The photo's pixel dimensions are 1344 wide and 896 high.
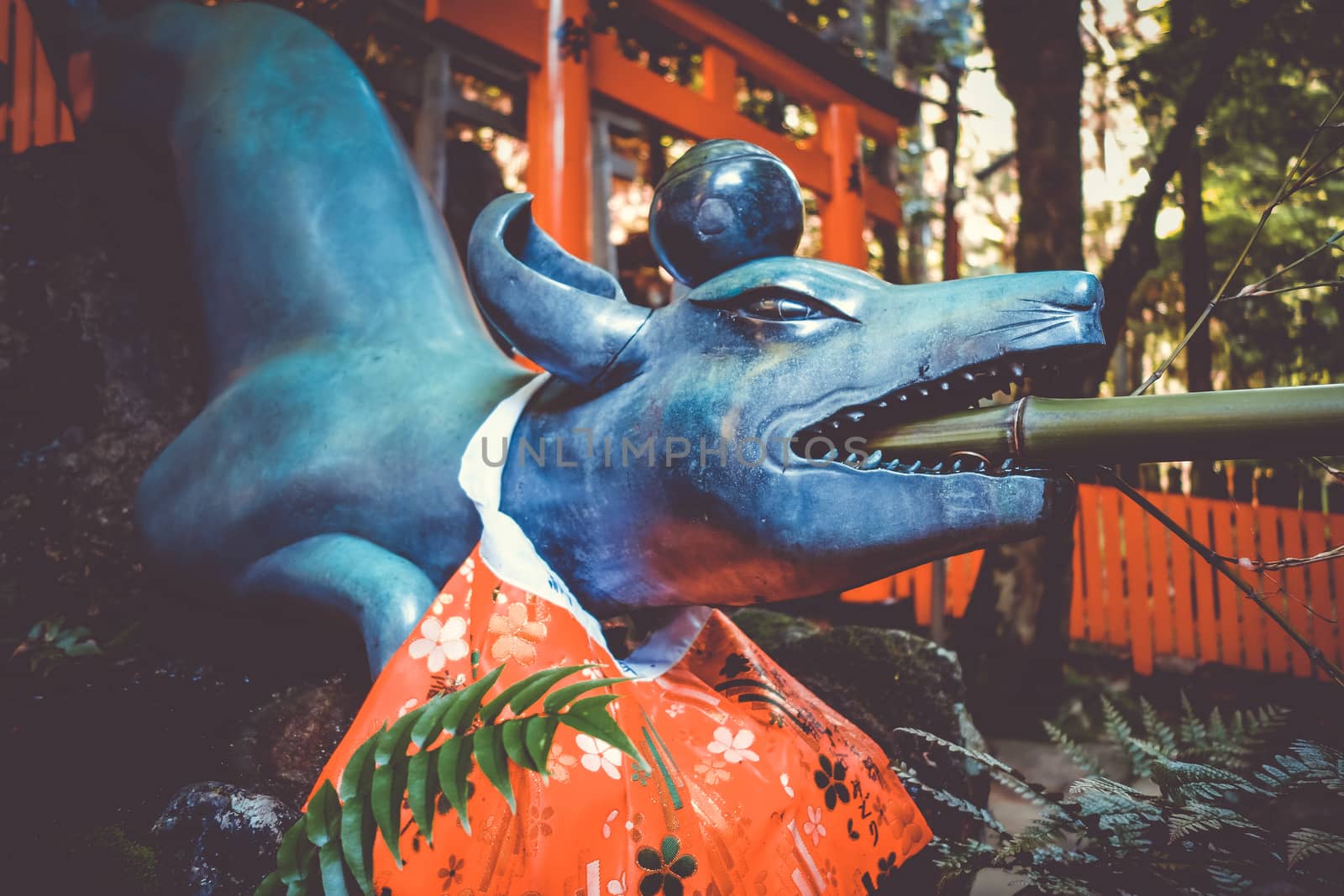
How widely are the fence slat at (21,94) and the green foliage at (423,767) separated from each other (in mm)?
3912

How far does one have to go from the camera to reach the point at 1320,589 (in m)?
5.28

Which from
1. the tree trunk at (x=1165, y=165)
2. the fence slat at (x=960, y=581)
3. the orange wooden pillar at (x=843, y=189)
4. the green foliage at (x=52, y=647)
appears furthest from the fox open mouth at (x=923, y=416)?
the fence slat at (x=960, y=581)

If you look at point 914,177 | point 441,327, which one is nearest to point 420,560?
point 441,327

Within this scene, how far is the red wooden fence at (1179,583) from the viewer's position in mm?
5652

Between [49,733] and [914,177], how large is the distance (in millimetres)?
15672

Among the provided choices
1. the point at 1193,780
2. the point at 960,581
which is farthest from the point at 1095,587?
the point at 1193,780

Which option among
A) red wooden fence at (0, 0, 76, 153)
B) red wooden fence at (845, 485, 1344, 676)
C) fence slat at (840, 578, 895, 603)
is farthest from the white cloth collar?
fence slat at (840, 578, 895, 603)

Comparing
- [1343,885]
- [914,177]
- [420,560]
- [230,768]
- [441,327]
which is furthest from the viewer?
[914,177]

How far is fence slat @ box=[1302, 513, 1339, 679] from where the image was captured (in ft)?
16.3

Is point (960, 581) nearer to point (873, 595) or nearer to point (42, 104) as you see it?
point (873, 595)

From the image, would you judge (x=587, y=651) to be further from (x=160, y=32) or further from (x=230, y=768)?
(x=160, y=32)

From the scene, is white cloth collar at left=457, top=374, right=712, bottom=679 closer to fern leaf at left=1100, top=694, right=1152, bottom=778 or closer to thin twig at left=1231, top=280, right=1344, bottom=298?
fern leaf at left=1100, top=694, right=1152, bottom=778

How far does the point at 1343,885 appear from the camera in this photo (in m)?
1.28

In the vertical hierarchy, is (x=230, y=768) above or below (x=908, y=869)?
above
